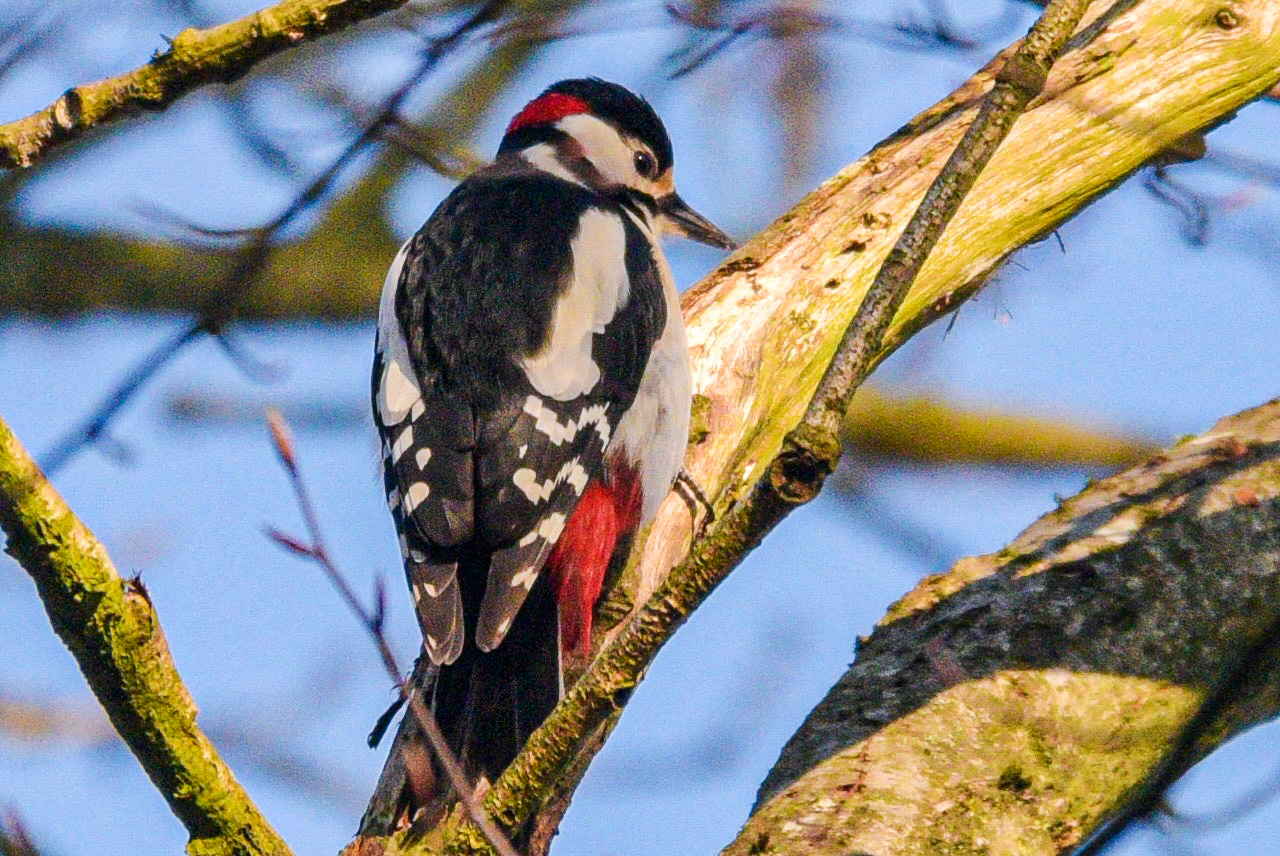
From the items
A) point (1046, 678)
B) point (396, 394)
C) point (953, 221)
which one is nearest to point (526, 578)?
point (396, 394)

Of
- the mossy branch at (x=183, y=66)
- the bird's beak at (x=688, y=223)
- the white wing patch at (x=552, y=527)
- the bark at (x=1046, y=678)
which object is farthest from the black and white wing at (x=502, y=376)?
the mossy branch at (x=183, y=66)

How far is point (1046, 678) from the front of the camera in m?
2.67

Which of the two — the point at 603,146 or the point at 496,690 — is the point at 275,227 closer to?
the point at 496,690

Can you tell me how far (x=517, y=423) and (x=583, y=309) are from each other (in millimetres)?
408

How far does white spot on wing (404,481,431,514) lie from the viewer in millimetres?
2979

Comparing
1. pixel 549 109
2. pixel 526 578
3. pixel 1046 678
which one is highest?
pixel 549 109

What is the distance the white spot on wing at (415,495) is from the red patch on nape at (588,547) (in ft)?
0.97

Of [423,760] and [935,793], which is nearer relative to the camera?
[935,793]

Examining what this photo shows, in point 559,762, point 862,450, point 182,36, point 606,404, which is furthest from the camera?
point 862,450

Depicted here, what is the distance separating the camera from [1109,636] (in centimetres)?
275

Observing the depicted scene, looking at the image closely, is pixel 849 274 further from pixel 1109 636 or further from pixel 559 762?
pixel 559 762

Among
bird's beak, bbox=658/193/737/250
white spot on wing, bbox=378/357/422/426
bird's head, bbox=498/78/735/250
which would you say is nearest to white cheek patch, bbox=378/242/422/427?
white spot on wing, bbox=378/357/422/426

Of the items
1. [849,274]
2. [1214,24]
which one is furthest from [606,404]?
[1214,24]

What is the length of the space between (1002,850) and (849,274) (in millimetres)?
1513
